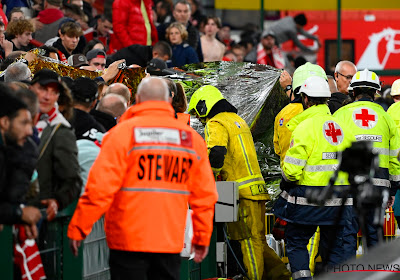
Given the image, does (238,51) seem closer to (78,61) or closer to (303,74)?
(78,61)

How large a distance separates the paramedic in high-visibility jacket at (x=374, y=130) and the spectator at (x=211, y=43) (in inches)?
276

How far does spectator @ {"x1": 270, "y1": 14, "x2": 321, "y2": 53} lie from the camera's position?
20.5 meters

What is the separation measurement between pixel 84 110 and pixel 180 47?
759 centimetres

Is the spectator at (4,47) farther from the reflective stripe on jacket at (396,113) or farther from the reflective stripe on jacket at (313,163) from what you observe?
the reflective stripe on jacket at (396,113)

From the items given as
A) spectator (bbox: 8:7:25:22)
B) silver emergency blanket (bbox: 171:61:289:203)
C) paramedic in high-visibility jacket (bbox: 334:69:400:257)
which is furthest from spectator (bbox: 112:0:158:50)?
paramedic in high-visibility jacket (bbox: 334:69:400:257)

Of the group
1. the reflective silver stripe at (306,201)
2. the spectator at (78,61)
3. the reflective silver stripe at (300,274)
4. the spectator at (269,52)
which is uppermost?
the spectator at (269,52)

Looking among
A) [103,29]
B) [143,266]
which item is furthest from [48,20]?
[143,266]

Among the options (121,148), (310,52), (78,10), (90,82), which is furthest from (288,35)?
(121,148)

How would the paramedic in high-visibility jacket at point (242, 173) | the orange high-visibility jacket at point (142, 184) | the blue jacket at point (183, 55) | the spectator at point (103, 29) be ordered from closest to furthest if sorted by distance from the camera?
the orange high-visibility jacket at point (142, 184), the paramedic in high-visibility jacket at point (242, 173), the blue jacket at point (183, 55), the spectator at point (103, 29)

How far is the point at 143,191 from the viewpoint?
6.77m

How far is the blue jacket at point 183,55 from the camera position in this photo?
15529 millimetres

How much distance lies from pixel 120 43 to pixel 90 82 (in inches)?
288

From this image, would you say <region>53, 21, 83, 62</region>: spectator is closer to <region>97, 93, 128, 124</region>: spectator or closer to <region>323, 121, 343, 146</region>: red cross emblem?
<region>97, 93, 128, 124</region>: spectator

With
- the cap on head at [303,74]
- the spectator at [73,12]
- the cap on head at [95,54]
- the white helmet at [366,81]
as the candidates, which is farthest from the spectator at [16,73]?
the spectator at [73,12]
